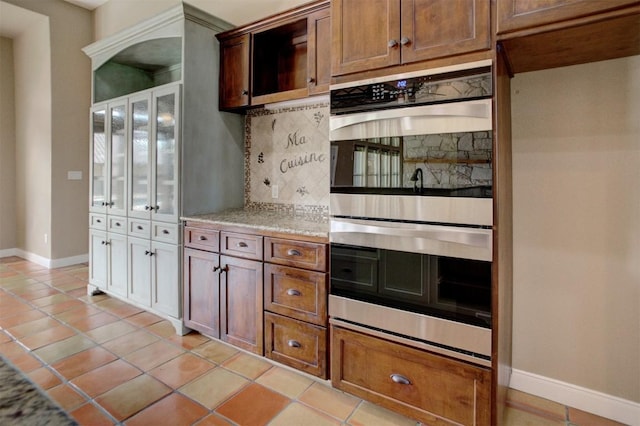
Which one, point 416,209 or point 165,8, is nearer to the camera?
point 416,209

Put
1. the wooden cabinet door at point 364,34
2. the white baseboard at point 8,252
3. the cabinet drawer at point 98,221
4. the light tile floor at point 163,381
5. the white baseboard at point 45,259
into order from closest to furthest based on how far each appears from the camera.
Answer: the wooden cabinet door at point 364,34 → the light tile floor at point 163,381 → the cabinet drawer at point 98,221 → the white baseboard at point 45,259 → the white baseboard at point 8,252

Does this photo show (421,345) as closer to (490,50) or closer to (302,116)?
(490,50)

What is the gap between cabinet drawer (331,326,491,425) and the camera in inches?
62.4

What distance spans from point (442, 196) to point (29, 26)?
20.1 feet

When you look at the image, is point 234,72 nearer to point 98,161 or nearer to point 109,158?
point 109,158

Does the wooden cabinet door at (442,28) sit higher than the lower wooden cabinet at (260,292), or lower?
higher

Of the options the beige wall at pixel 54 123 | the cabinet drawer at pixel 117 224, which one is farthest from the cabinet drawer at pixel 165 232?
the beige wall at pixel 54 123

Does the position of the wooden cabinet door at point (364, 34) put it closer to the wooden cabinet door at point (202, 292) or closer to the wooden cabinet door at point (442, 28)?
the wooden cabinet door at point (442, 28)

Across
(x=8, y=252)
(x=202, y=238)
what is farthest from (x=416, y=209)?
(x=8, y=252)

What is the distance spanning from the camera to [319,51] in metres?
2.38

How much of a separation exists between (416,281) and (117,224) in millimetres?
2952

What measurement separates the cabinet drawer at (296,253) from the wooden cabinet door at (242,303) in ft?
0.50

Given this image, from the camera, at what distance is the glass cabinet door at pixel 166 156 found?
9.12ft

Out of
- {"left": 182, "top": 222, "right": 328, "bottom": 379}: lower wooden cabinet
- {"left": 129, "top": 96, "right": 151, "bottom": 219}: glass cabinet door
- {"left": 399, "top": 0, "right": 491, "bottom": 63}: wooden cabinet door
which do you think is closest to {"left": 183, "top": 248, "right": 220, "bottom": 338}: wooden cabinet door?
{"left": 182, "top": 222, "right": 328, "bottom": 379}: lower wooden cabinet
